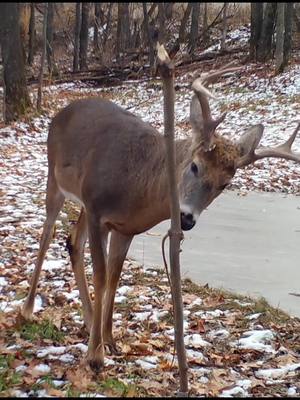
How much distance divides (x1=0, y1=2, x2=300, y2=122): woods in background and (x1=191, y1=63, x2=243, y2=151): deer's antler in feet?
25.0

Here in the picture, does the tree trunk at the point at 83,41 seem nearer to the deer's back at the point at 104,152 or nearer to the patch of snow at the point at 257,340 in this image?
the deer's back at the point at 104,152

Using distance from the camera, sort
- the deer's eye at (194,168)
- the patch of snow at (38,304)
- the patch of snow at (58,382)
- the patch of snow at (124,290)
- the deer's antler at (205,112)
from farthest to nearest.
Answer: the patch of snow at (124,290) < the patch of snow at (38,304) < the deer's eye at (194,168) < the patch of snow at (58,382) < the deer's antler at (205,112)

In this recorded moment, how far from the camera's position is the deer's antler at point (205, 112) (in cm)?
366

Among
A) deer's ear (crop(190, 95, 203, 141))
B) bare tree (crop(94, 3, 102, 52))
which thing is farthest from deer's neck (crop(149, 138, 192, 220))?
bare tree (crop(94, 3, 102, 52))

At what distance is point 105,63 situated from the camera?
3164 centimetres

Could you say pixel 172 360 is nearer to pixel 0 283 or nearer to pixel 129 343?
pixel 129 343

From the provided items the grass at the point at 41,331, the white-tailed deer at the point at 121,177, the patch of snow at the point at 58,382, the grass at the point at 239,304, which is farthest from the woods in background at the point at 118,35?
the patch of snow at the point at 58,382

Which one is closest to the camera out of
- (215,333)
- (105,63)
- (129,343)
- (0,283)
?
(129,343)

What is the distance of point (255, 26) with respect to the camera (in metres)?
24.9

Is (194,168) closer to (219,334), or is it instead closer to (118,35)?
(219,334)

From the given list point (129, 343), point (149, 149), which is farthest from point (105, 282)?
point (149, 149)

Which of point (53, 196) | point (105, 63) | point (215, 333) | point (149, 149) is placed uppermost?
point (105, 63)

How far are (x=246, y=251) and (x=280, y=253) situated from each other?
0.34 metres

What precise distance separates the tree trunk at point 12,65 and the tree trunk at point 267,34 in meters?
10.3
